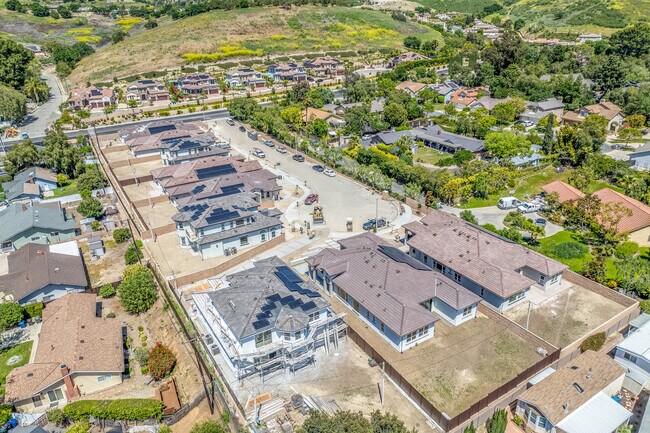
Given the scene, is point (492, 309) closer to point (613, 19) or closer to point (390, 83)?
point (390, 83)

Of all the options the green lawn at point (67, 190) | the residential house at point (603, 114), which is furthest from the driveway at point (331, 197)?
the residential house at point (603, 114)

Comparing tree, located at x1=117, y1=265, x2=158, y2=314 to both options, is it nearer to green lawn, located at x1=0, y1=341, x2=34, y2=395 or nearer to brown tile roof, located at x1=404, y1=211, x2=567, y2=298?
green lawn, located at x1=0, y1=341, x2=34, y2=395

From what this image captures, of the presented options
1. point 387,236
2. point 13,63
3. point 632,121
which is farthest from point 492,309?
point 13,63

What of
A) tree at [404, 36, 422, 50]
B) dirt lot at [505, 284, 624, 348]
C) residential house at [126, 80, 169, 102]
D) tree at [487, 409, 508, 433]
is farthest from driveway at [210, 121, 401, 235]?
tree at [404, 36, 422, 50]

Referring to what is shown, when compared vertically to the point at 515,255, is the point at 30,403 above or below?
below

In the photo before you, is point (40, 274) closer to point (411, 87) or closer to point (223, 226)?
point (223, 226)

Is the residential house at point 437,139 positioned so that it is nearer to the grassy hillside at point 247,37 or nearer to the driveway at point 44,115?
the driveway at point 44,115

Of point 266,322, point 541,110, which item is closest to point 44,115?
point 266,322

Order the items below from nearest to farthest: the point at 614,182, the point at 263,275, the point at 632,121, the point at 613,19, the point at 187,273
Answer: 1. the point at 263,275
2. the point at 187,273
3. the point at 614,182
4. the point at 632,121
5. the point at 613,19
